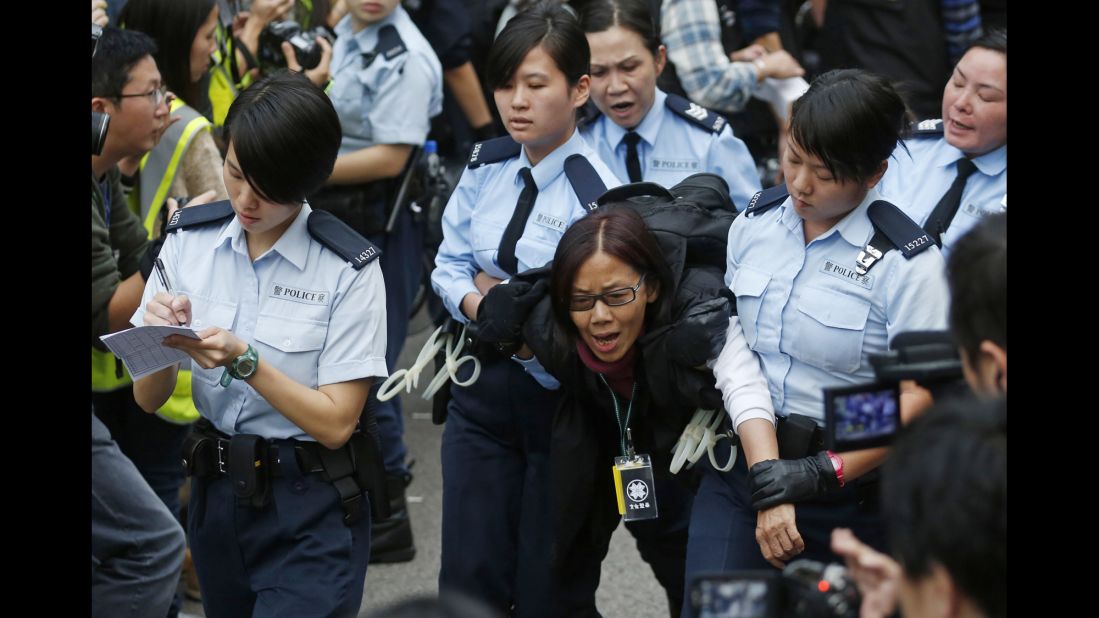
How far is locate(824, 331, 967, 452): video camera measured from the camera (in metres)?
2.14

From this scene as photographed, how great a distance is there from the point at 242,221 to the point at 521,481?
1109 mm

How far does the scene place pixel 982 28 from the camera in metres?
5.75

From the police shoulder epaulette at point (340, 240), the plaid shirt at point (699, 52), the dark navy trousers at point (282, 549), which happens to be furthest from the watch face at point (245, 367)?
the plaid shirt at point (699, 52)

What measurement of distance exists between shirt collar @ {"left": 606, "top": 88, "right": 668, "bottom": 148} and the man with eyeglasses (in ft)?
4.29

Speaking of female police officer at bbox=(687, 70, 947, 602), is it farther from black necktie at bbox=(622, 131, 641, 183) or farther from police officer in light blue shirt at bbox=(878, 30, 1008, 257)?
black necktie at bbox=(622, 131, 641, 183)

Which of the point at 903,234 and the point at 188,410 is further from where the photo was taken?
the point at 188,410

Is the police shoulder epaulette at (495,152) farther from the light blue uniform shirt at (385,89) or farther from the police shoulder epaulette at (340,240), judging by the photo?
the light blue uniform shirt at (385,89)

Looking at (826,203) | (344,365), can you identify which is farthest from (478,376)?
(826,203)

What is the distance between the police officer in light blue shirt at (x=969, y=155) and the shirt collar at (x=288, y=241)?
56.7 inches

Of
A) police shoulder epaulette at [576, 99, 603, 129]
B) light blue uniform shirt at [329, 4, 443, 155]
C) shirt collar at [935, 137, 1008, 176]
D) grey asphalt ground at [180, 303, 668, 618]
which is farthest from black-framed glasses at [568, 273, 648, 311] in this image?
light blue uniform shirt at [329, 4, 443, 155]

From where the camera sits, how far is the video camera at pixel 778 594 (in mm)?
1712

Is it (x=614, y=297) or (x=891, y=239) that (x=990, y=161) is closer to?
(x=891, y=239)

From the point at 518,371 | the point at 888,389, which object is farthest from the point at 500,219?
the point at 888,389
